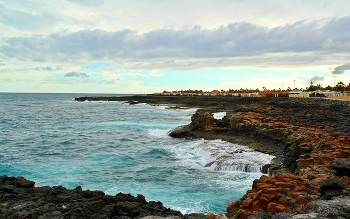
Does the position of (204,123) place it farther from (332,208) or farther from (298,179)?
(332,208)

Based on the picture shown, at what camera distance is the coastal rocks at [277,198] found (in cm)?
842

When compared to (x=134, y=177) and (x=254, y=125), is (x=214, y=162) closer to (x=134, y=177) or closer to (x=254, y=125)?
(x=134, y=177)

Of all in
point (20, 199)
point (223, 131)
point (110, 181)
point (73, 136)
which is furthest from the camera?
point (73, 136)

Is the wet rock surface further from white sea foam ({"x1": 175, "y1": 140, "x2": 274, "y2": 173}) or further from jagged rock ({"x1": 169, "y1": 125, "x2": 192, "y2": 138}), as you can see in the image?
jagged rock ({"x1": 169, "y1": 125, "x2": 192, "y2": 138})

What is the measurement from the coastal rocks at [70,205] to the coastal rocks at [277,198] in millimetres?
1630

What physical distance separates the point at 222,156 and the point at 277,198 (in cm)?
1020

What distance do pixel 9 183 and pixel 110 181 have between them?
514 cm

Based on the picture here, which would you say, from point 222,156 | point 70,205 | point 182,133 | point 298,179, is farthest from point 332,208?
point 182,133

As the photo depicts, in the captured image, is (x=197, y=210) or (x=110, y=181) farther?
(x=110, y=181)

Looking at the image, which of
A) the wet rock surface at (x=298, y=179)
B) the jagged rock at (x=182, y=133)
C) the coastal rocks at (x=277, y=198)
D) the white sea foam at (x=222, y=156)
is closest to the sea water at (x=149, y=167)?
the white sea foam at (x=222, y=156)

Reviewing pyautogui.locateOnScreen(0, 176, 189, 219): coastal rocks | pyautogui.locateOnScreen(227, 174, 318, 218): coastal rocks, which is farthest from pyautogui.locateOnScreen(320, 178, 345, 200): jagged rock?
pyautogui.locateOnScreen(0, 176, 189, 219): coastal rocks

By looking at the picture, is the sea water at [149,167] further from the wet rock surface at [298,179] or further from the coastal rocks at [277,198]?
the coastal rocks at [277,198]

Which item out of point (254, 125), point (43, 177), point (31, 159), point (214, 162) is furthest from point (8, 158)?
point (254, 125)

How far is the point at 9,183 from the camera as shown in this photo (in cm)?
1238
